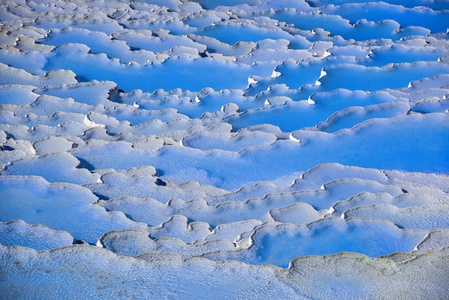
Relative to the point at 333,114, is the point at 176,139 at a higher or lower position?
lower

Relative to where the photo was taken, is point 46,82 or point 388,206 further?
point 46,82

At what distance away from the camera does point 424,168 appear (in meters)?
2.21

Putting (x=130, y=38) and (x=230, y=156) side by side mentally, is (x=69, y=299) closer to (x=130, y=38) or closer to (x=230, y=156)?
(x=230, y=156)

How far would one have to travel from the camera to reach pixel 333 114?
242 centimetres

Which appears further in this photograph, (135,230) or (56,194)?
(56,194)

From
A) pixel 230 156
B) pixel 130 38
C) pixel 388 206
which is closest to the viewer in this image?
pixel 388 206

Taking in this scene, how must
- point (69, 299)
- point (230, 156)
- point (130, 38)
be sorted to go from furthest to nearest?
point (130, 38)
point (230, 156)
point (69, 299)

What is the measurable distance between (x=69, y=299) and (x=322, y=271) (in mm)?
664

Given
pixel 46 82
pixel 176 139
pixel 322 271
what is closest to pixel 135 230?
pixel 322 271

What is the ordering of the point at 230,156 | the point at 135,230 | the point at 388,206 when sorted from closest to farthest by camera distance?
the point at 135,230, the point at 388,206, the point at 230,156

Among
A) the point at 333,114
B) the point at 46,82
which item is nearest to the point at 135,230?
the point at 333,114

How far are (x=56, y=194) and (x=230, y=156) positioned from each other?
2.35 ft

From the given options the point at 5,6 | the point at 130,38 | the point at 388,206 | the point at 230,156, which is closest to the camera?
the point at 388,206

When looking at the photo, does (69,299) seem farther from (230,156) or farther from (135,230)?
(230,156)
